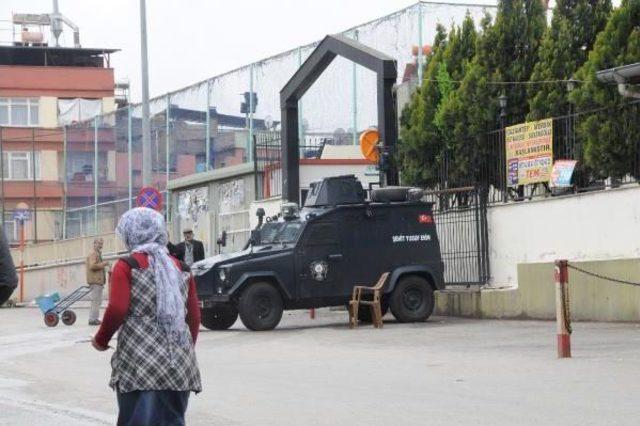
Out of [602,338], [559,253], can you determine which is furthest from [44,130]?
[602,338]

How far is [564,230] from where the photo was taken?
23062 millimetres

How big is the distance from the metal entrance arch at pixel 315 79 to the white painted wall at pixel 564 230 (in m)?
4.55

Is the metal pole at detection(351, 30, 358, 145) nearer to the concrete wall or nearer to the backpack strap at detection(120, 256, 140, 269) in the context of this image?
the concrete wall

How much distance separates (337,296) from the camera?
931 inches

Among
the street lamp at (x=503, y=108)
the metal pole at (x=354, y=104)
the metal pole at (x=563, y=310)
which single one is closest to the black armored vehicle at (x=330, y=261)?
the street lamp at (x=503, y=108)

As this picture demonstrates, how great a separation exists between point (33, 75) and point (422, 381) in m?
68.3

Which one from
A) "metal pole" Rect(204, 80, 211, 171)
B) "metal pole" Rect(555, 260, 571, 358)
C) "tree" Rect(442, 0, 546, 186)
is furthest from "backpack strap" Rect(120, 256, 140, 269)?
"metal pole" Rect(204, 80, 211, 171)

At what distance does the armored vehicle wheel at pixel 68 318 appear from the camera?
92.3ft

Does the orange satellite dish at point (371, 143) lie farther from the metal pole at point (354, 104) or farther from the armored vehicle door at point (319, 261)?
the armored vehicle door at point (319, 261)

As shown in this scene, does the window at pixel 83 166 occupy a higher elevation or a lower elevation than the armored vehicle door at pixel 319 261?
higher

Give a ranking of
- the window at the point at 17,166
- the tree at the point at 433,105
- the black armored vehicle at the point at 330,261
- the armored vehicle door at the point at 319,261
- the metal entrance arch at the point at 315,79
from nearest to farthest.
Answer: the black armored vehicle at the point at 330,261, the armored vehicle door at the point at 319,261, the tree at the point at 433,105, the metal entrance arch at the point at 315,79, the window at the point at 17,166

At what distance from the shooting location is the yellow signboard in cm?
2358

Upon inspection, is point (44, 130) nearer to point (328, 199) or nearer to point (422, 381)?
point (328, 199)

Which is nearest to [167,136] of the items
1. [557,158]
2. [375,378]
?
[557,158]
